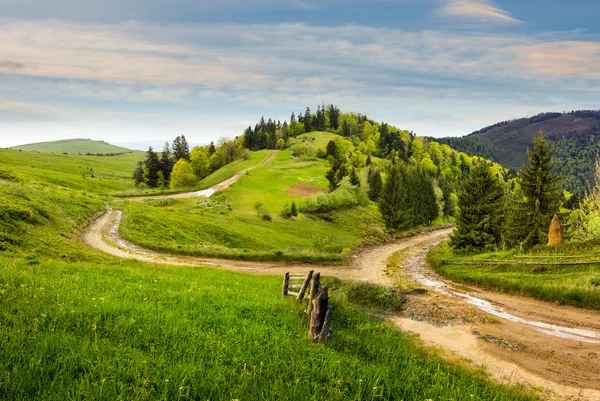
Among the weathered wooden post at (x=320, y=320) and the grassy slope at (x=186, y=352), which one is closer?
the grassy slope at (x=186, y=352)

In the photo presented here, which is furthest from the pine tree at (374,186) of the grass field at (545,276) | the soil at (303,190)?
the grass field at (545,276)

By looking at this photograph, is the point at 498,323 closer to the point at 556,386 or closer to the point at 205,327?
the point at 556,386

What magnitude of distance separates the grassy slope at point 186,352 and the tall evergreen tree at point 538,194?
3582 centimetres

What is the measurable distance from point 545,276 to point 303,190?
8160 cm

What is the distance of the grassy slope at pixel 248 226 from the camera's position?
39.6 meters

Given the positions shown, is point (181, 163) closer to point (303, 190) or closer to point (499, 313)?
point (303, 190)

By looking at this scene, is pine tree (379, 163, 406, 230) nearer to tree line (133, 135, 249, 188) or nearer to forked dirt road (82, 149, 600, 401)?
forked dirt road (82, 149, 600, 401)

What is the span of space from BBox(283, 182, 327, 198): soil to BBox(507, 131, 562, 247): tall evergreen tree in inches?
2434

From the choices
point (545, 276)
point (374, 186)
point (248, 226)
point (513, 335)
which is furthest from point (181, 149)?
point (513, 335)

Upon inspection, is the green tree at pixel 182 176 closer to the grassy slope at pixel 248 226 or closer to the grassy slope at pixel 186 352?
the grassy slope at pixel 248 226

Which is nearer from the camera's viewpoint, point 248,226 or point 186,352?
point 186,352

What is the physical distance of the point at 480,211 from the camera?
47.4 m

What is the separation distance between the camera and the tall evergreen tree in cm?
3938

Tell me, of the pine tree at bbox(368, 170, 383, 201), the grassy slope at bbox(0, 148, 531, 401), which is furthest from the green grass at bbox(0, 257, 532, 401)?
the pine tree at bbox(368, 170, 383, 201)
